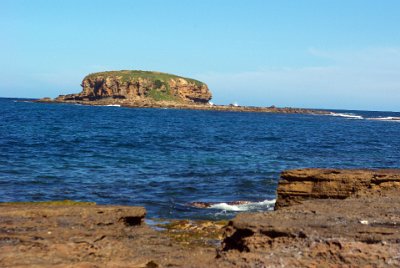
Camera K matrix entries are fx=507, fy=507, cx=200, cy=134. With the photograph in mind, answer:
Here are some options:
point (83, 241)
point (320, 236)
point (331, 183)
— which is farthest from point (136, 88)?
point (320, 236)

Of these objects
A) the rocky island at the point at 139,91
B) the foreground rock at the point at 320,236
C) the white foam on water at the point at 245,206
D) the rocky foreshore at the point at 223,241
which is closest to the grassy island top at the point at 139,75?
the rocky island at the point at 139,91

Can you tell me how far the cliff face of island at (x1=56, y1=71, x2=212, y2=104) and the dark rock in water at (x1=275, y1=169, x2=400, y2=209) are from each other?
163454 millimetres

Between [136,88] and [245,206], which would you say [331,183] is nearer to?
[245,206]

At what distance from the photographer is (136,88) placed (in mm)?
180875

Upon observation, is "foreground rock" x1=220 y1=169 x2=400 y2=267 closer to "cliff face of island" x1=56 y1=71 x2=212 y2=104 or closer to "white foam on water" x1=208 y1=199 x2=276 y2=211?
"white foam on water" x1=208 y1=199 x2=276 y2=211

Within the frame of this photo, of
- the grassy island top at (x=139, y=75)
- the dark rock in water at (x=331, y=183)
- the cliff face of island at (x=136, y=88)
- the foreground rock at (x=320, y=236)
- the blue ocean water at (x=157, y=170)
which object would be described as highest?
the grassy island top at (x=139, y=75)

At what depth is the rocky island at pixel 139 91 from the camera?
176 meters

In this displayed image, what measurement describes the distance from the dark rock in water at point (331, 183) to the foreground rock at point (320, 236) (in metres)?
3.54

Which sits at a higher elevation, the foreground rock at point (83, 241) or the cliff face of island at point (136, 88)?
the cliff face of island at point (136, 88)

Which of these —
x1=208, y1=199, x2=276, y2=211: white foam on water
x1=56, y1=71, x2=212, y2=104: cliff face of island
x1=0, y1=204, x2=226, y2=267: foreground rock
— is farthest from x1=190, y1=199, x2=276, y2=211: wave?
x1=56, y1=71, x2=212, y2=104: cliff face of island

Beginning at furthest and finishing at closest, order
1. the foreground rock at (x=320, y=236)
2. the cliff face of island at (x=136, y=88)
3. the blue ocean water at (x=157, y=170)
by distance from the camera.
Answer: the cliff face of island at (x=136, y=88) < the blue ocean water at (x=157, y=170) < the foreground rock at (x=320, y=236)

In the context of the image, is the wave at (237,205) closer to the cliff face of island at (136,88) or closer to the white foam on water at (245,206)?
the white foam on water at (245,206)

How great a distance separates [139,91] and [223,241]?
576 feet

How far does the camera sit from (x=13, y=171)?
1038 inches
